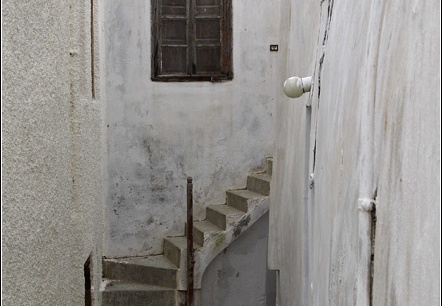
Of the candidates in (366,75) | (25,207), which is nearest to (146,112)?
(25,207)

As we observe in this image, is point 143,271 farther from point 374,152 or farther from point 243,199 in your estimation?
point 374,152

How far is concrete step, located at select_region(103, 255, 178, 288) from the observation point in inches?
339

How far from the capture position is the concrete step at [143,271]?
8617 mm

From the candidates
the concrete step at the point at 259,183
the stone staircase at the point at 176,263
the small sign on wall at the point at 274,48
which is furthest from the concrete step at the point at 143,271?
the small sign on wall at the point at 274,48

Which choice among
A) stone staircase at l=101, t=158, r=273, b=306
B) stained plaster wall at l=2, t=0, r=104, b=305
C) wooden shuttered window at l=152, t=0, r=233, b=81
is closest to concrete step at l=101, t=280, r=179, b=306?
stone staircase at l=101, t=158, r=273, b=306

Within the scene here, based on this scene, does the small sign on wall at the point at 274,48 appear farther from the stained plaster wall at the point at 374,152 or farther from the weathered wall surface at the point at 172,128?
the stained plaster wall at the point at 374,152

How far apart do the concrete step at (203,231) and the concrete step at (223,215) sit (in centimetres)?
7

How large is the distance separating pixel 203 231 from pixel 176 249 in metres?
0.40

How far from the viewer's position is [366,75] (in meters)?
2.28

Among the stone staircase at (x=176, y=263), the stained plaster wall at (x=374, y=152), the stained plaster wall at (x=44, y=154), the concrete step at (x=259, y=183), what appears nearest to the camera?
the stained plaster wall at (x=374, y=152)

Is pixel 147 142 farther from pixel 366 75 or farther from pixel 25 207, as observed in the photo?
pixel 366 75

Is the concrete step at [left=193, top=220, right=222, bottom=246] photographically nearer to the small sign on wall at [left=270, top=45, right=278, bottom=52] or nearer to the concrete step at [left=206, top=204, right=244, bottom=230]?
the concrete step at [left=206, top=204, right=244, bottom=230]

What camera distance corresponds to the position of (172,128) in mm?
9367

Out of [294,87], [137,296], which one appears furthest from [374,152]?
[137,296]
